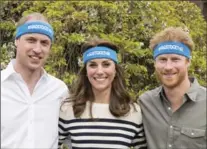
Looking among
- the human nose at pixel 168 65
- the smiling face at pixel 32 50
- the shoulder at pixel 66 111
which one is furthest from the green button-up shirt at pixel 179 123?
the smiling face at pixel 32 50

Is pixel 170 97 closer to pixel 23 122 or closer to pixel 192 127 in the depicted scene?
pixel 192 127

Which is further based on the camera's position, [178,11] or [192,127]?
[178,11]

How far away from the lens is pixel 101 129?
4090 millimetres

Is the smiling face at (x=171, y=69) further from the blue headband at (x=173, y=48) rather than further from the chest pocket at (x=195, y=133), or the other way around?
the chest pocket at (x=195, y=133)

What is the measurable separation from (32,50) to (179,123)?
1372mm

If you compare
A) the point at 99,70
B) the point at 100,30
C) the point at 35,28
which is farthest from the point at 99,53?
the point at 100,30

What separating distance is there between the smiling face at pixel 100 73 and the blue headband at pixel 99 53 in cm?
4

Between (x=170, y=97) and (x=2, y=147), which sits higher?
(x=170, y=97)

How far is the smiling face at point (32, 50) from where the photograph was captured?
13.0ft

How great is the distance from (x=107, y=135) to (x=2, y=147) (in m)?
0.89

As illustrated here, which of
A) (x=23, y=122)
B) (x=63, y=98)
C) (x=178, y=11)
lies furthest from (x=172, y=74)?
(x=178, y=11)

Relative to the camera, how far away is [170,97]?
4.09 meters

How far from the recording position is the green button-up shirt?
12.7ft

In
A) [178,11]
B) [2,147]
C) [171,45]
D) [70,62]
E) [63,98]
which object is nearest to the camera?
[2,147]
